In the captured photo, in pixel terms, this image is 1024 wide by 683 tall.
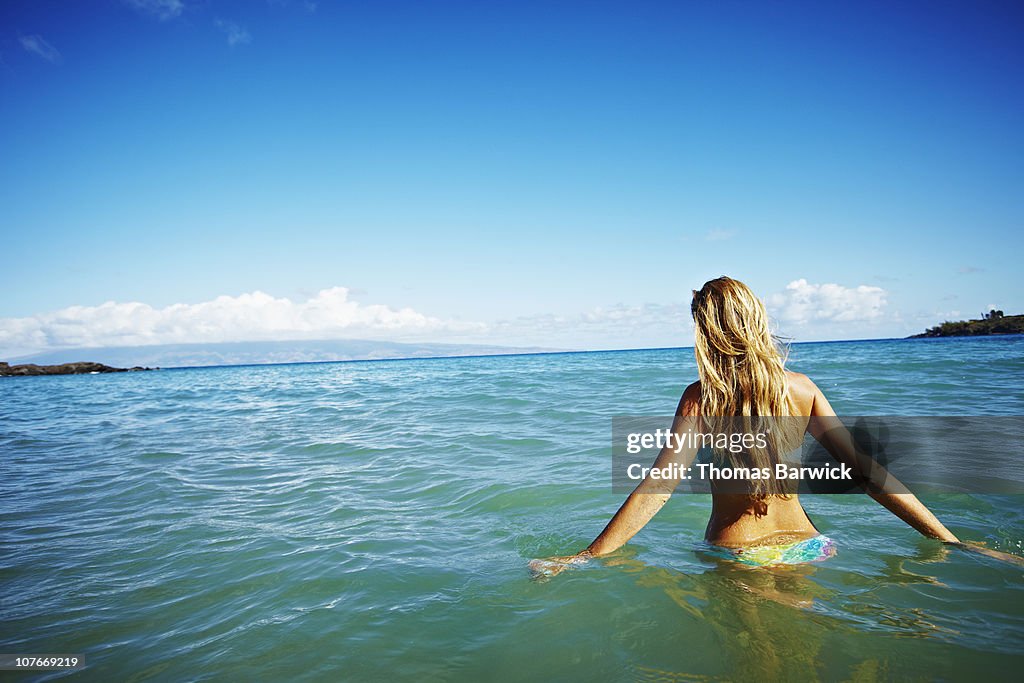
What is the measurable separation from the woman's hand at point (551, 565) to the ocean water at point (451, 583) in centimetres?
7

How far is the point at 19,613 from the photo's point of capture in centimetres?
332

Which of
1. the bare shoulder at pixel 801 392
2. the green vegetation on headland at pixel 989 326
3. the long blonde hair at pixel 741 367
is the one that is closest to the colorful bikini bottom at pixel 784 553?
the long blonde hair at pixel 741 367

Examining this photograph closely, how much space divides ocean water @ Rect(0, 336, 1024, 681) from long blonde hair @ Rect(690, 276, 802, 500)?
102 cm

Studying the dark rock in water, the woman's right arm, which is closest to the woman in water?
the woman's right arm

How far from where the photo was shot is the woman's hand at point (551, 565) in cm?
338

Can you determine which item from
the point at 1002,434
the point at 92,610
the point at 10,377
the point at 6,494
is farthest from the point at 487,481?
the point at 10,377

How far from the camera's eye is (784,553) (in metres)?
3.06

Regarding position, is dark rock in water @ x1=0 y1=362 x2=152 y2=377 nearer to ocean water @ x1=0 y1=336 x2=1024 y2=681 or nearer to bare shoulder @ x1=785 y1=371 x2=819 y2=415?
ocean water @ x1=0 y1=336 x2=1024 y2=681

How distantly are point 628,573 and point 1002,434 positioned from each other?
24.1 feet

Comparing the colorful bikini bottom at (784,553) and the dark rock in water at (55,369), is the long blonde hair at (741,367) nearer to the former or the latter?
the colorful bikini bottom at (784,553)

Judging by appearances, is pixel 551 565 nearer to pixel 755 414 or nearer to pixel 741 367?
pixel 755 414

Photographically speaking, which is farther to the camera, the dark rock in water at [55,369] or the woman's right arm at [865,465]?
the dark rock in water at [55,369]

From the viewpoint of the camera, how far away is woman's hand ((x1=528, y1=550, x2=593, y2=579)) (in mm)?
3381

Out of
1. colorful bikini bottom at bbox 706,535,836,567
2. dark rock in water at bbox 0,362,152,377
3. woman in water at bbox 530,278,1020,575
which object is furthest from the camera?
dark rock in water at bbox 0,362,152,377
